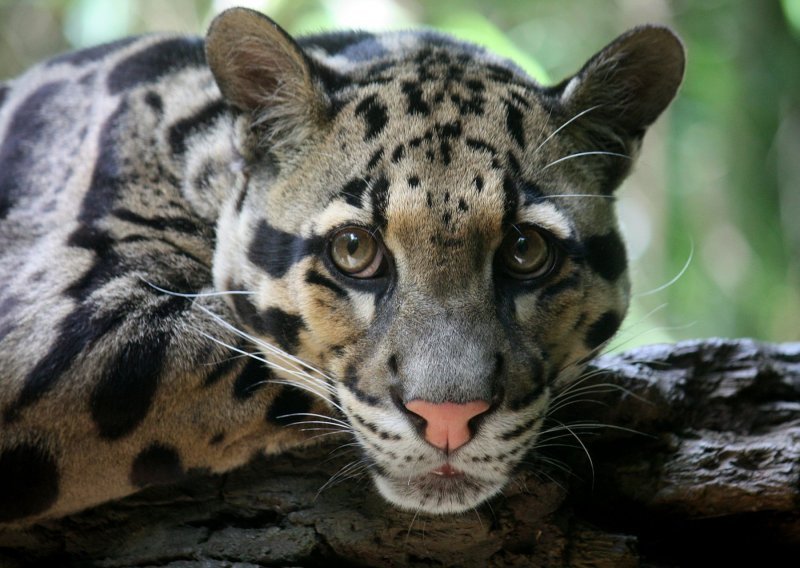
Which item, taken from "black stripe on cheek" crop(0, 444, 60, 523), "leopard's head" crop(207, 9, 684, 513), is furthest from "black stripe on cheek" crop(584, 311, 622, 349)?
"black stripe on cheek" crop(0, 444, 60, 523)

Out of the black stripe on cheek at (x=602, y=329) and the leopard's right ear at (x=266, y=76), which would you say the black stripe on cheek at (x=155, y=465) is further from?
the black stripe on cheek at (x=602, y=329)

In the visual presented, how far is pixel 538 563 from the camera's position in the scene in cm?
358

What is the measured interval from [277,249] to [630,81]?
165 cm

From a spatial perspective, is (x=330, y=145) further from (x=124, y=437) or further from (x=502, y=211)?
(x=124, y=437)

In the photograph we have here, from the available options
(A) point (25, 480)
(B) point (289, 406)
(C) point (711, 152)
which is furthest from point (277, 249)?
(C) point (711, 152)

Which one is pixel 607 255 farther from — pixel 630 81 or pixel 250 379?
pixel 250 379

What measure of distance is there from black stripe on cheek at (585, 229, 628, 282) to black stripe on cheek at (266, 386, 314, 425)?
128 centimetres

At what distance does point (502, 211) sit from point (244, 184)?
50.9 inches

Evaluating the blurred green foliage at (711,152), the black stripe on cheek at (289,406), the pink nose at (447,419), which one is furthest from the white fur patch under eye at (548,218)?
the blurred green foliage at (711,152)

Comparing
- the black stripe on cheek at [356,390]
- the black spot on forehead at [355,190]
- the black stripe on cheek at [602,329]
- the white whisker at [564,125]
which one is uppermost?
the white whisker at [564,125]

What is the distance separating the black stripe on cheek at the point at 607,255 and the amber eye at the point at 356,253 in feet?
2.85

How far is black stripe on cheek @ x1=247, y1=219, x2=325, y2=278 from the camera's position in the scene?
3.56 meters

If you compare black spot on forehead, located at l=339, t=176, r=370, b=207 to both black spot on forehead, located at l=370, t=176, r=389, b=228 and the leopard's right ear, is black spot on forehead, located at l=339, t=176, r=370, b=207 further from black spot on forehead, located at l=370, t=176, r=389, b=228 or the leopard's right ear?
the leopard's right ear

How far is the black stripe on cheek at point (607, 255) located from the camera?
3660 millimetres
